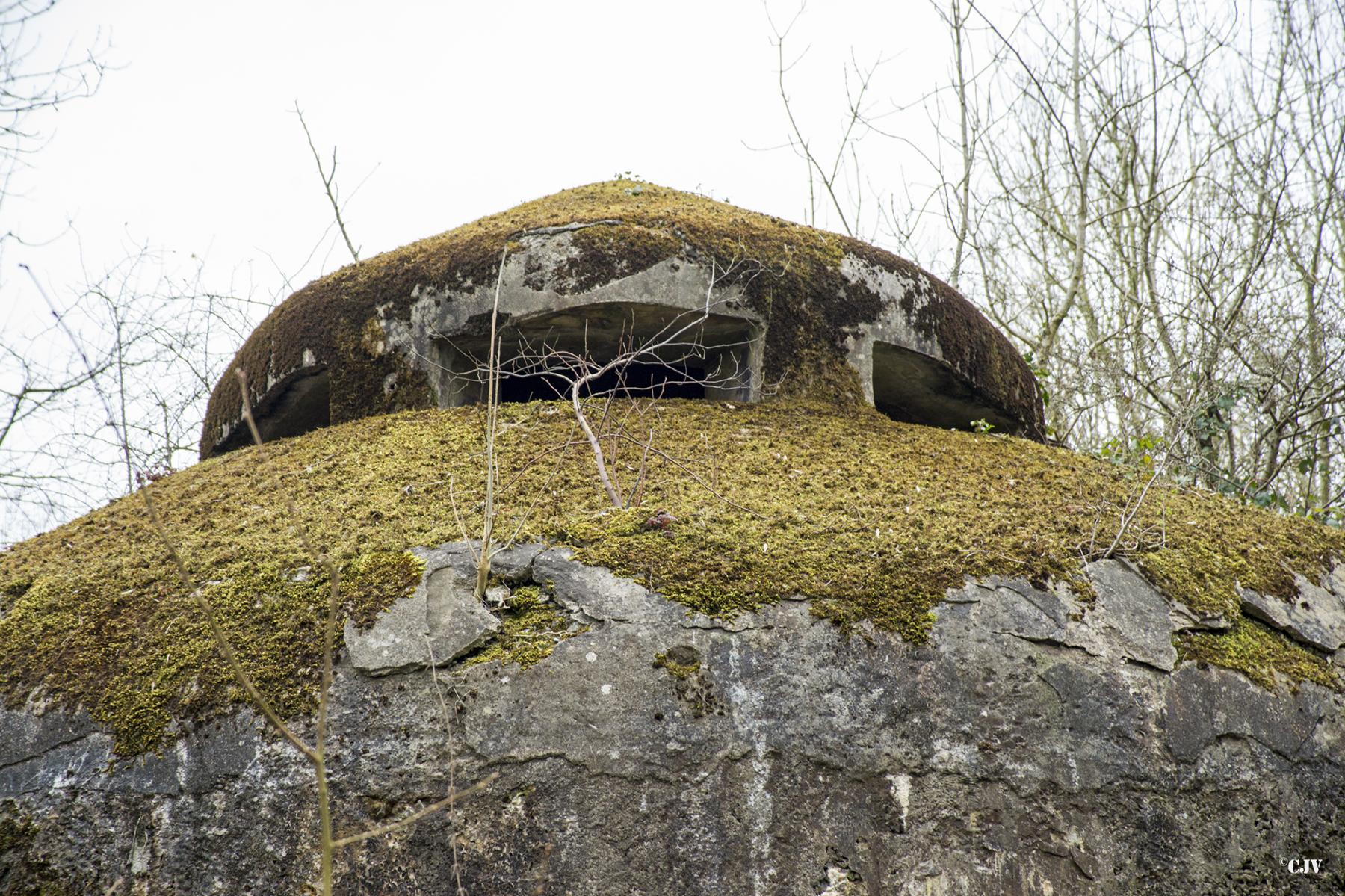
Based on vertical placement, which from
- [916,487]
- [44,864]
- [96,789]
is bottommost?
[44,864]

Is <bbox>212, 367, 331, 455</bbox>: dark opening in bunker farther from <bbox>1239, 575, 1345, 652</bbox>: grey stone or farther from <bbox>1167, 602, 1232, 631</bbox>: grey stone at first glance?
<bbox>1239, 575, 1345, 652</bbox>: grey stone

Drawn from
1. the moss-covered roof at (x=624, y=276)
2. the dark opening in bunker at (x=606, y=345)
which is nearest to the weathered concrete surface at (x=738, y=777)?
the dark opening in bunker at (x=606, y=345)

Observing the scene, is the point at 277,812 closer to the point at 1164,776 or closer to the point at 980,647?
the point at 980,647

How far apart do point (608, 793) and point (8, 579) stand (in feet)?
7.73

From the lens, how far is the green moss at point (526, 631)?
9.92 ft

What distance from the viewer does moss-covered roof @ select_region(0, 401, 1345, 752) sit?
10.4ft

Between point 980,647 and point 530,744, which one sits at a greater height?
point 980,647

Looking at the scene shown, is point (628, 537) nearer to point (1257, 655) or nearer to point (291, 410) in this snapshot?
point (1257, 655)

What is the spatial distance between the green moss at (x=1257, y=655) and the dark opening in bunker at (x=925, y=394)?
6.73 ft

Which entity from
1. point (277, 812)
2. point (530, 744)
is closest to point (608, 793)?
point (530, 744)

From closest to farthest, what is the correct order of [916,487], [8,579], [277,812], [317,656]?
[277,812] < [317,656] < [8,579] < [916,487]

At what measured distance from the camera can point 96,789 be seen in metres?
2.90

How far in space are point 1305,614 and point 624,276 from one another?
287 centimetres

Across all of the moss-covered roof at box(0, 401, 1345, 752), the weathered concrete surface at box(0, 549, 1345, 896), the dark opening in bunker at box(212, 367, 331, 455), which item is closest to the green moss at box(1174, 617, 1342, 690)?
the moss-covered roof at box(0, 401, 1345, 752)
